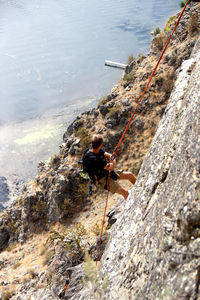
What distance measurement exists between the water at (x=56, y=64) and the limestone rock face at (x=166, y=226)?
25473 mm

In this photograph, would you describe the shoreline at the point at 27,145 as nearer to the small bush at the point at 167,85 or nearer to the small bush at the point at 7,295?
the small bush at the point at 167,85

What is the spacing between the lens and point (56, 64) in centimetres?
4750

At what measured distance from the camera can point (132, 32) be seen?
54281 millimetres

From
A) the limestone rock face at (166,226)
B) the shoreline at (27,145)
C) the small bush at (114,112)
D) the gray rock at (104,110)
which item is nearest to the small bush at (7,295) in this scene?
the limestone rock face at (166,226)

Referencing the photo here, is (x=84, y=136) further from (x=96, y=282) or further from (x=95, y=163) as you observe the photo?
(x=96, y=282)

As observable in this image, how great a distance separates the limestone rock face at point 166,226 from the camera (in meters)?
2.57

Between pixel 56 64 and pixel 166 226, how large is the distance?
49.1m

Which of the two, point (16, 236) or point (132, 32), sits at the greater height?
point (132, 32)

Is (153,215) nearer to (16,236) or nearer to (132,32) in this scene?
(16,236)

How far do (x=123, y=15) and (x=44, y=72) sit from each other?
36.1 m

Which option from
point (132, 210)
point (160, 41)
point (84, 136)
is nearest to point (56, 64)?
point (160, 41)

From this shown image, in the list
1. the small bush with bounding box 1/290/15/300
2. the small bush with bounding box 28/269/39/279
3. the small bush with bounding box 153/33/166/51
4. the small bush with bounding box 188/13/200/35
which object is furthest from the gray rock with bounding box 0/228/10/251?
the small bush with bounding box 188/13/200/35

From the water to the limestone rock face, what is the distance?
25.5 m

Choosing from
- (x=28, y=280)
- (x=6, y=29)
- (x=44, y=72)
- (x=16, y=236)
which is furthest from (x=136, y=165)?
(x=6, y=29)
